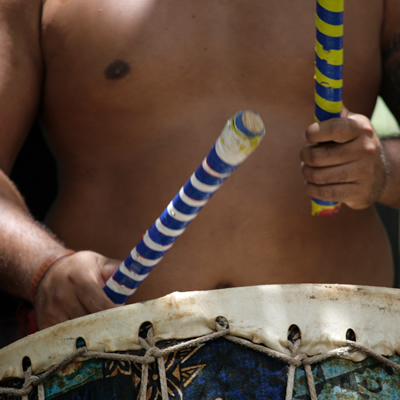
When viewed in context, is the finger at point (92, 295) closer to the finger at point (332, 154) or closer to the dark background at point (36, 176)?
the finger at point (332, 154)

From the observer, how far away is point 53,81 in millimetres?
1020

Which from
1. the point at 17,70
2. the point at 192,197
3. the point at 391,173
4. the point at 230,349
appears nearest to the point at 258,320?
the point at 230,349

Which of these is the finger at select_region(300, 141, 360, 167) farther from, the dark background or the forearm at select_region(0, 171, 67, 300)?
the dark background

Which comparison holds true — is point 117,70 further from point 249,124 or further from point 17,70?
Answer: point 249,124

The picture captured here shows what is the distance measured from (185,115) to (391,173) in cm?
42

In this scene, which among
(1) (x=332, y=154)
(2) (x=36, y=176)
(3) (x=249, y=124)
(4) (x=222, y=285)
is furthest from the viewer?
(2) (x=36, y=176)

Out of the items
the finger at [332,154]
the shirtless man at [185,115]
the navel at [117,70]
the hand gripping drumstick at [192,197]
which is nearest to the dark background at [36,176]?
the shirtless man at [185,115]

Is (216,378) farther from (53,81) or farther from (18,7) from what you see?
(18,7)

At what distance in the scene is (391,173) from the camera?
85cm

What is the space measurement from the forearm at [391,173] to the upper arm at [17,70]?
2.40 ft

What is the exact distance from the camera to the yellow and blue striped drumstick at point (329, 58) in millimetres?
679

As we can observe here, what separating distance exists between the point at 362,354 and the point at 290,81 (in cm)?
61

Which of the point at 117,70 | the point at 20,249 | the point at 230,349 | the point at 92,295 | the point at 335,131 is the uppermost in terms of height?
the point at 117,70

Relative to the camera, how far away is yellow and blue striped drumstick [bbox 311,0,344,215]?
2.23 feet
